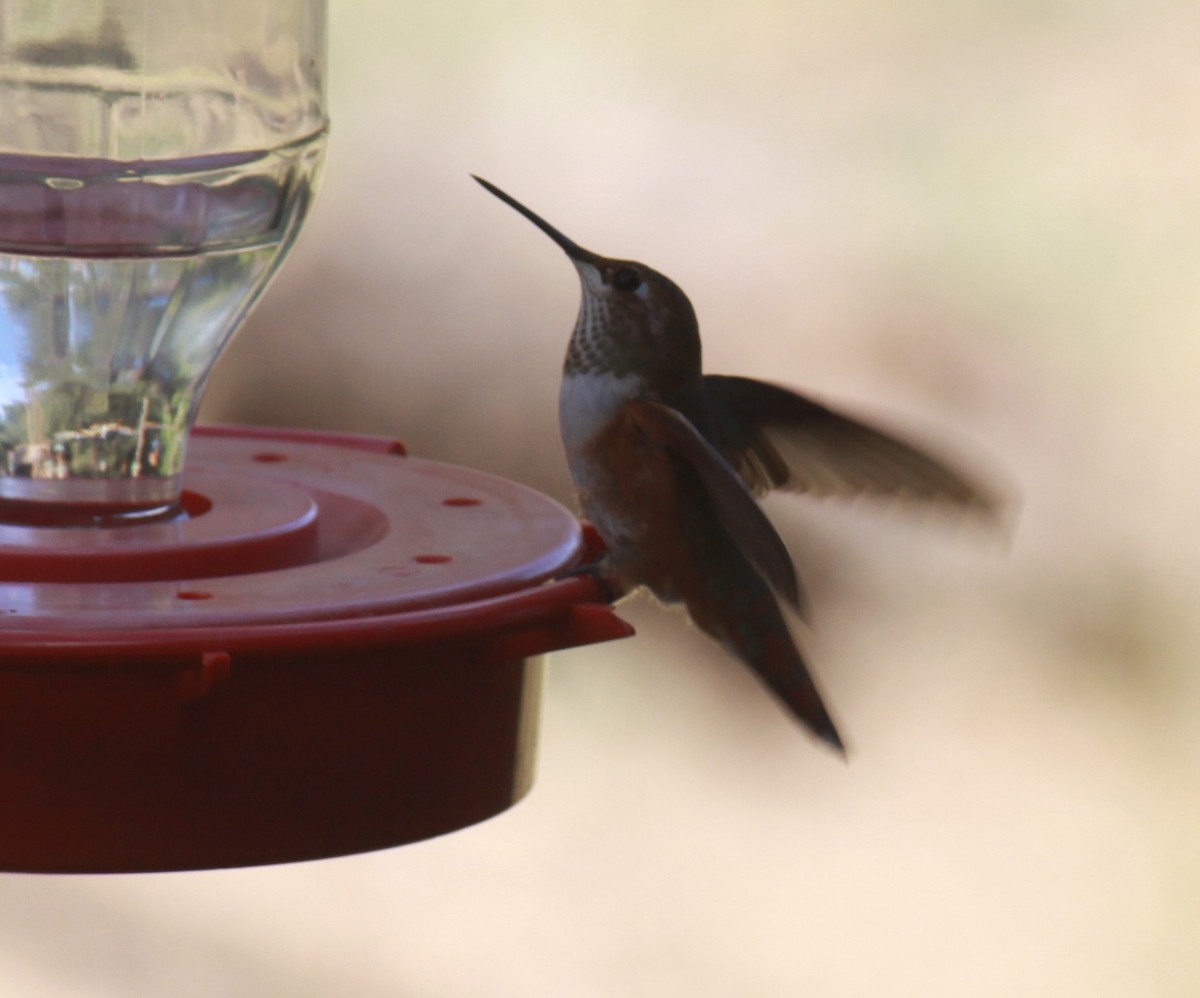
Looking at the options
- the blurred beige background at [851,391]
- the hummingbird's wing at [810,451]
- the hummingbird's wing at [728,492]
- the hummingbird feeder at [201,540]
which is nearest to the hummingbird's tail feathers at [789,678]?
the hummingbird's wing at [810,451]

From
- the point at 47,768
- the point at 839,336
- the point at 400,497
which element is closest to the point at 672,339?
the point at 400,497

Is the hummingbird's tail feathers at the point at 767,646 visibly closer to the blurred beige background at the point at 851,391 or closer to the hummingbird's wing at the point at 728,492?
the hummingbird's wing at the point at 728,492

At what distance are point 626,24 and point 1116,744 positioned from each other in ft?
6.23

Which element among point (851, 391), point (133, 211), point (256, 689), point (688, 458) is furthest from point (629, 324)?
point (851, 391)

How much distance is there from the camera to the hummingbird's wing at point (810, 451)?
7.52 ft

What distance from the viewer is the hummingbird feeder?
1524 millimetres

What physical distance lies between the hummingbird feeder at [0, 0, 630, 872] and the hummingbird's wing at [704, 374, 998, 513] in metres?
0.39

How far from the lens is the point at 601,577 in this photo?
204 cm

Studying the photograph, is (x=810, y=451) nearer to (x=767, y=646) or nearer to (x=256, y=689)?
(x=767, y=646)

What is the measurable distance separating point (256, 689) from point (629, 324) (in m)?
0.99

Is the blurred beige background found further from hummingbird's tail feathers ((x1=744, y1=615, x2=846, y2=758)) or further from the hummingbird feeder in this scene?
the hummingbird feeder

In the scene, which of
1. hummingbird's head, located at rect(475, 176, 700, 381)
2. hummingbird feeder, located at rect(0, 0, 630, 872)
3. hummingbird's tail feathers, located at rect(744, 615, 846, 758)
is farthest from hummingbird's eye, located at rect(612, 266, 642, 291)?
hummingbird's tail feathers, located at rect(744, 615, 846, 758)

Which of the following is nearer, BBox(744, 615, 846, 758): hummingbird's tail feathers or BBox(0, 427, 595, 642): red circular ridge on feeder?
BBox(0, 427, 595, 642): red circular ridge on feeder

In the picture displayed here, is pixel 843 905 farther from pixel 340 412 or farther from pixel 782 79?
pixel 782 79
